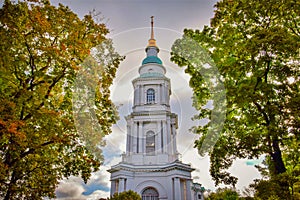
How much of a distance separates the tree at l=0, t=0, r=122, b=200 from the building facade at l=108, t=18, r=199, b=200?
748 inches

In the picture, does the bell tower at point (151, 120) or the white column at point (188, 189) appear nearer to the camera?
the white column at point (188, 189)

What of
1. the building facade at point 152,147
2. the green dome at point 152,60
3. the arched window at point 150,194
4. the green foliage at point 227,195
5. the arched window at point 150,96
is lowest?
the green foliage at point 227,195

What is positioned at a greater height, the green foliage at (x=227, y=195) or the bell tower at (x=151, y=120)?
the bell tower at (x=151, y=120)

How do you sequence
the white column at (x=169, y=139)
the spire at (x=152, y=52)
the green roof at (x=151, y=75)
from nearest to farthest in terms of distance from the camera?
the white column at (x=169, y=139) < the green roof at (x=151, y=75) < the spire at (x=152, y=52)

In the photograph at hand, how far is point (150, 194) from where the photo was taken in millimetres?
28016

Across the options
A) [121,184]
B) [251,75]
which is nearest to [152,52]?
[121,184]

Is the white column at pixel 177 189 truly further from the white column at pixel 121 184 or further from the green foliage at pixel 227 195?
the white column at pixel 121 184

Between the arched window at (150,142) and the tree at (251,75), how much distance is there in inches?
779

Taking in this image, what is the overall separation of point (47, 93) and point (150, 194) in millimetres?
21493

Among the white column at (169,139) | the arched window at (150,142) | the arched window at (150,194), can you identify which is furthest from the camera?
the arched window at (150,142)

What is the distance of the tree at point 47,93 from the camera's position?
8.84 m

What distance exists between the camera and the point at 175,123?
116 ft

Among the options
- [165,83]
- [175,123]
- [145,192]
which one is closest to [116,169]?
[145,192]

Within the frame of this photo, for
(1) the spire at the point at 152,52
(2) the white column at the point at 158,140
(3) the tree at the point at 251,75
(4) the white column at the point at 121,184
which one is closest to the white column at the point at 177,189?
(2) the white column at the point at 158,140
